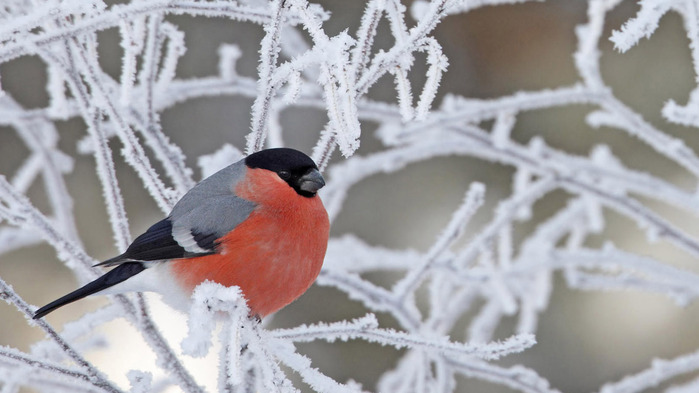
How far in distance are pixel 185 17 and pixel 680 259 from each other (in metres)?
3.30

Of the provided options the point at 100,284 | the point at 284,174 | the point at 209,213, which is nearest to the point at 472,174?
the point at 284,174

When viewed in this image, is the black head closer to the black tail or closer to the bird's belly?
the bird's belly

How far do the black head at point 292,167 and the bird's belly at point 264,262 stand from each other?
0.09 m

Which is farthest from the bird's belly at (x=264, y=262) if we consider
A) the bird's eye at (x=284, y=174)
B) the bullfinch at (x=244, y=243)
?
the bird's eye at (x=284, y=174)

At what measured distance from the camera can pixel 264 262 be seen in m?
1.93

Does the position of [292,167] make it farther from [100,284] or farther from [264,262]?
[100,284]

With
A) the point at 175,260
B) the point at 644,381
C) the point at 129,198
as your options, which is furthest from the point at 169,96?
the point at 129,198

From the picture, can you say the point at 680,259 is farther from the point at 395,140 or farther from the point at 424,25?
Result: the point at 424,25

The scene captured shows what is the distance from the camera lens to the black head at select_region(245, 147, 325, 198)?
1.98 m

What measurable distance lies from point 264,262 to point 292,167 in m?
0.27

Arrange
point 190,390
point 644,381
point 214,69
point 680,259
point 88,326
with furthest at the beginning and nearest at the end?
point 214,69
point 680,259
point 644,381
point 88,326
point 190,390

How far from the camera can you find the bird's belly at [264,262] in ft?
6.29

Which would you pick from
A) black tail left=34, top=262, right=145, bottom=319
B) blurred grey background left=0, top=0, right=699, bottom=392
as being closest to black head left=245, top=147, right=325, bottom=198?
black tail left=34, top=262, right=145, bottom=319

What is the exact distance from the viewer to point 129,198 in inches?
195
